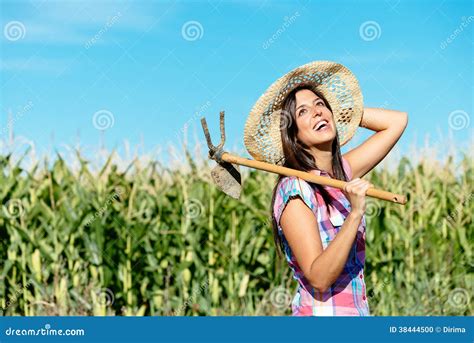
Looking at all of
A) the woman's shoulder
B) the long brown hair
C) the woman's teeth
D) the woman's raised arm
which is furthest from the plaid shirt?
the woman's raised arm

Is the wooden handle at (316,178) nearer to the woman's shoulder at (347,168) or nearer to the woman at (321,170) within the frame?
the woman at (321,170)

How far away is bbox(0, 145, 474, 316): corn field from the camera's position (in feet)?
22.6

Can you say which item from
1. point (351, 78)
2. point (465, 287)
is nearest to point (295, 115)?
point (351, 78)

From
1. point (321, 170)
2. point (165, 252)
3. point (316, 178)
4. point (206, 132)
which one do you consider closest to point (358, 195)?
point (316, 178)

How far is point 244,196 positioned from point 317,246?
5043mm

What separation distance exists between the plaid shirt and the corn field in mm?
4198

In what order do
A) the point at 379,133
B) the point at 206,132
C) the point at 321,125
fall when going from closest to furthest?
the point at 321,125, the point at 206,132, the point at 379,133

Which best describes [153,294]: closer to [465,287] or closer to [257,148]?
[465,287]

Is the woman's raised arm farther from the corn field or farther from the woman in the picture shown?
the corn field

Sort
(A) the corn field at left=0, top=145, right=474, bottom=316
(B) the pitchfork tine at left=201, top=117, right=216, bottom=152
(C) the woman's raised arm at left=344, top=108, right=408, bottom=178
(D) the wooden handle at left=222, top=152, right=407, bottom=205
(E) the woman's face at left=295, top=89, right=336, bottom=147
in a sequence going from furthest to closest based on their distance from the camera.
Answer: (A) the corn field at left=0, top=145, right=474, bottom=316 < (C) the woman's raised arm at left=344, top=108, right=408, bottom=178 < (B) the pitchfork tine at left=201, top=117, right=216, bottom=152 < (E) the woman's face at left=295, top=89, right=336, bottom=147 < (D) the wooden handle at left=222, top=152, right=407, bottom=205

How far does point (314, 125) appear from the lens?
2.80 m

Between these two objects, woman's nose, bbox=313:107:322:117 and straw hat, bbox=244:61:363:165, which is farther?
straw hat, bbox=244:61:363:165

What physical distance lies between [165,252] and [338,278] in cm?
468

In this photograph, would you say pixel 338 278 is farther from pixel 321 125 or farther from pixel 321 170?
pixel 321 125
